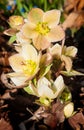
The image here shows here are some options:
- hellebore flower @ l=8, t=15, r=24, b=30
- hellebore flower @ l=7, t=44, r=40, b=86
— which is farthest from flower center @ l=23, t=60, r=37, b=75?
hellebore flower @ l=8, t=15, r=24, b=30

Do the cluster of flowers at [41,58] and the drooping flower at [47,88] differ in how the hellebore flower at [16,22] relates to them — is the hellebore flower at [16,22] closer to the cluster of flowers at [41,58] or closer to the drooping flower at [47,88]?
the cluster of flowers at [41,58]

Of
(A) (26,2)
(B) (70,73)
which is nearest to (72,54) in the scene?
(B) (70,73)

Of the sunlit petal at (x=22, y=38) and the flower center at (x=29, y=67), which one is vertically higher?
the sunlit petal at (x=22, y=38)

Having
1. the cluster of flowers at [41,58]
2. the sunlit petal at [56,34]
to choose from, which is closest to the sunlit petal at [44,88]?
the cluster of flowers at [41,58]

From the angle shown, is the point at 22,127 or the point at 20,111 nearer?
the point at 22,127

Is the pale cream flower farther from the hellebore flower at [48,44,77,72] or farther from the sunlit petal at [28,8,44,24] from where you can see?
the sunlit petal at [28,8,44,24]

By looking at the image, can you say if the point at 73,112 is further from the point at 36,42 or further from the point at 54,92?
the point at 36,42

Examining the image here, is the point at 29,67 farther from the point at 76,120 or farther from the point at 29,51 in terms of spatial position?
the point at 76,120
